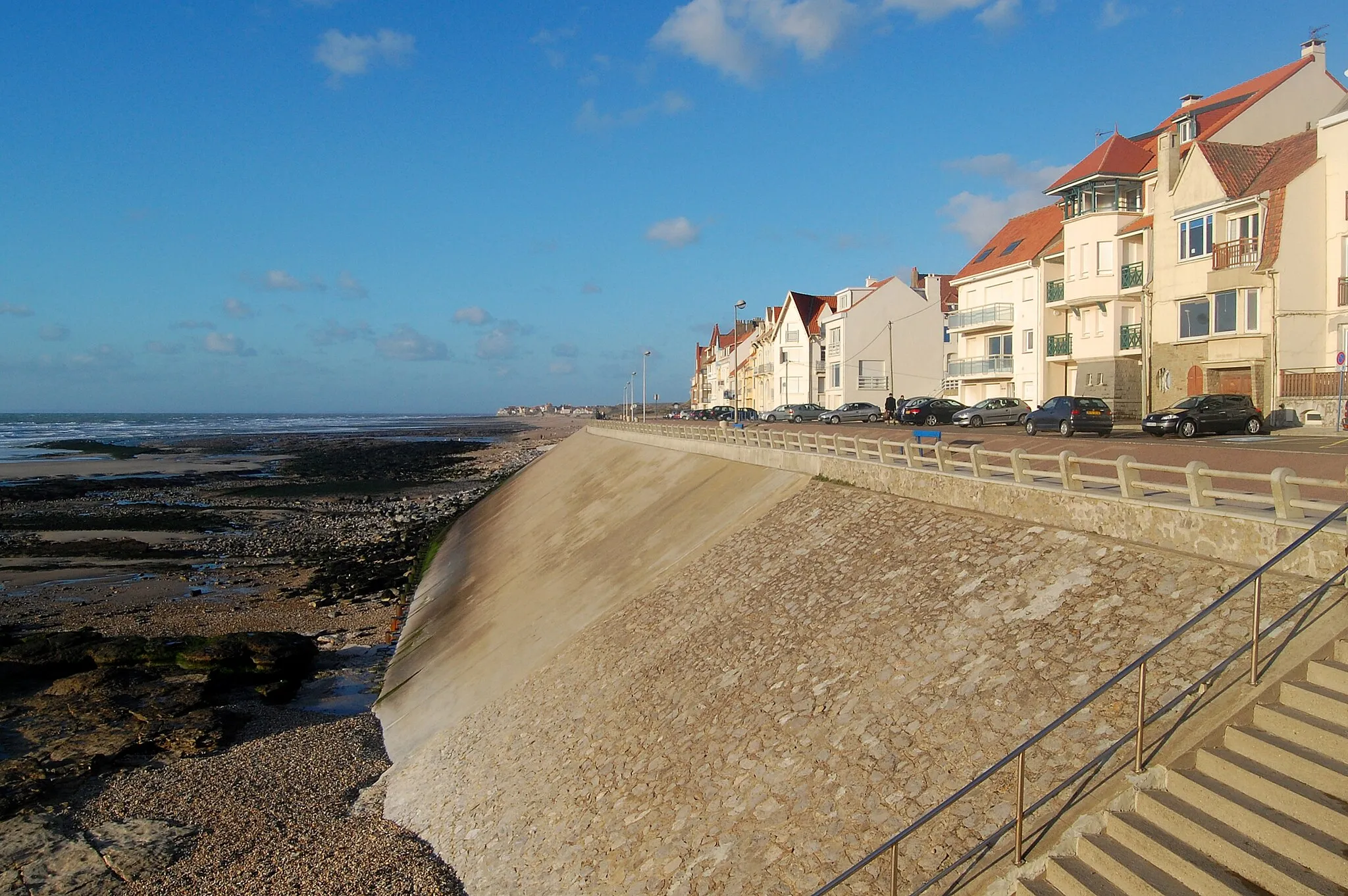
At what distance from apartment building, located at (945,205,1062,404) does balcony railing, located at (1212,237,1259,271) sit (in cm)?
1159

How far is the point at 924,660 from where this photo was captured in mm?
11055

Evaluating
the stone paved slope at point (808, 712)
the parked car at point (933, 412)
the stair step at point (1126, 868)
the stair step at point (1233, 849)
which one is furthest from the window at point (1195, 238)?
the stair step at point (1126, 868)

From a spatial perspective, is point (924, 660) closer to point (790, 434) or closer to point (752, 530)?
point (752, 530)

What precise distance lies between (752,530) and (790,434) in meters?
5.83

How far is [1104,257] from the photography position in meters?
39.3

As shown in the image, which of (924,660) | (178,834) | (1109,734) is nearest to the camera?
(1109,734)

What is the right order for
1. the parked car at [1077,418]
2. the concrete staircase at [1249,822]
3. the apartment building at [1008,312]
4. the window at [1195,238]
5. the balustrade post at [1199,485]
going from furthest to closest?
the apartment building at [1008,312], the window at [1195,238], the parked car at [1077,418], the balustrade post at [1199,485], the concrete staircase at [1249,822]

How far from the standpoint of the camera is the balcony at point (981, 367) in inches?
1848

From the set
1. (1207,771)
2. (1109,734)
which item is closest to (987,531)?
(1109,734)

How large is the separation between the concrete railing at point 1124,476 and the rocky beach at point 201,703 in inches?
430

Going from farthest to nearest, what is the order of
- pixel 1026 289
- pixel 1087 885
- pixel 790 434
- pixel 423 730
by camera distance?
pixel 1026 289
pixel 790 434
pixel 423 730
pixel 1087 885

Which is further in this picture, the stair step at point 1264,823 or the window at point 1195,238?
the window at point 1195,238

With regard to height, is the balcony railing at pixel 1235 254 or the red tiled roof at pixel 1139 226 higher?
the red tiled roof at pixel 1139 226

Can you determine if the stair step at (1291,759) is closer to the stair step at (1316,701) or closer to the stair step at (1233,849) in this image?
the stair step at (1316,701)
